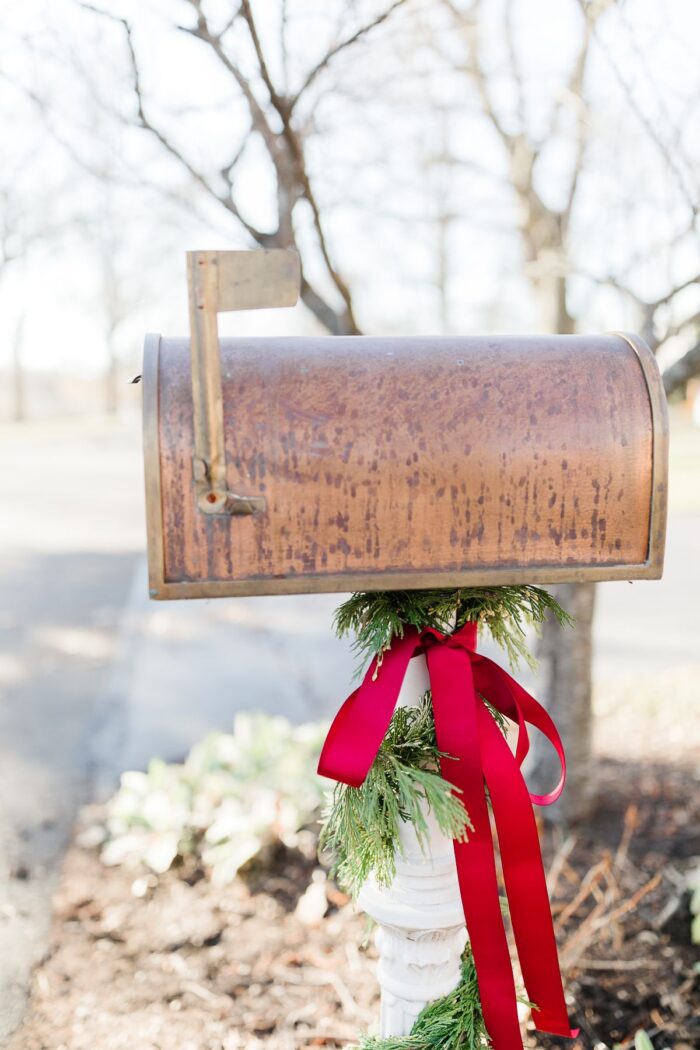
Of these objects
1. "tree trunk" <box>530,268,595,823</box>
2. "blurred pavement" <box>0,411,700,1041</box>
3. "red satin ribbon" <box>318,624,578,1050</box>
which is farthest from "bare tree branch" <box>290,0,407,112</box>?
"blurred pavement" <box>0,411,700,1041</box>

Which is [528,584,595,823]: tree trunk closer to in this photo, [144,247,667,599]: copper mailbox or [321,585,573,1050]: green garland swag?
[321,585,573,1050]: green garland swag

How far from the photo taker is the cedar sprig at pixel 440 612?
1115 mm

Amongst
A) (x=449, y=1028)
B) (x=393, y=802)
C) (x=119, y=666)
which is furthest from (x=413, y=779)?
(x=119, y=666)

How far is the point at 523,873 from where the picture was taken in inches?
45.6

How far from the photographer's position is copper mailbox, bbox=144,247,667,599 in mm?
877

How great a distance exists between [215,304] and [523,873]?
0.84 metres

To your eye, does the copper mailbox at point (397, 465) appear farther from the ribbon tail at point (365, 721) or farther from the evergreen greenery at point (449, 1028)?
the evergreen greenery at point (449, 1028)

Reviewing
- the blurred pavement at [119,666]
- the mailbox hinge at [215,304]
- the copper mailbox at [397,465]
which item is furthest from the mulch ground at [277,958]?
the mailbox hinge at [215,304]

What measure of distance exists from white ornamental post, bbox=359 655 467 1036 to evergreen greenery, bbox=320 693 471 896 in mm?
23

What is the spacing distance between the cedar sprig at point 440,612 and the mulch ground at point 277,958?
65cm

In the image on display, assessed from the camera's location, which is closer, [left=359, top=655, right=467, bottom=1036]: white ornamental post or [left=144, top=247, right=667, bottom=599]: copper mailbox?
[left=144, top=247, right=667, bottom=599]: copper mailbox

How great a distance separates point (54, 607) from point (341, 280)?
13.5ft

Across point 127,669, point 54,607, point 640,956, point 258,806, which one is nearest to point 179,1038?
point 258,806

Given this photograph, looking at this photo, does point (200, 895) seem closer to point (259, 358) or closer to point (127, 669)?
point (259, 358)
